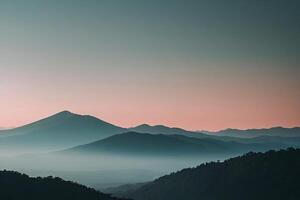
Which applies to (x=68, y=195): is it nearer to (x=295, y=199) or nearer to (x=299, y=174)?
(x=295, y=199)

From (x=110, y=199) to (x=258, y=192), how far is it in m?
76.1

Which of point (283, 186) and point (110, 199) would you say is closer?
point (110, 199)

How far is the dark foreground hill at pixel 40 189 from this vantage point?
447 feet

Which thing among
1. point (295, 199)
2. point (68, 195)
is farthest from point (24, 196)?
point (295, 199)

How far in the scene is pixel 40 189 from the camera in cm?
14350

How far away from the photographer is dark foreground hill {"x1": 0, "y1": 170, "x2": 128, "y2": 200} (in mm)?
136375

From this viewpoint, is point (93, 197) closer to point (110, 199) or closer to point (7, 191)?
point (110, 199)

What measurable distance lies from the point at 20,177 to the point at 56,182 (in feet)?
37.4

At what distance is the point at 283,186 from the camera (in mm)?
→ 193625

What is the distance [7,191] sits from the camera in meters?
135

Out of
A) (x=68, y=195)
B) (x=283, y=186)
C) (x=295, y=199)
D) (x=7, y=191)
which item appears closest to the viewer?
(x=7, y=191)

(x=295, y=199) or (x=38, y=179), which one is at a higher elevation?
(x=38, y=179)

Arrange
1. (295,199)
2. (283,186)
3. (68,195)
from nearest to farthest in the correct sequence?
(68,195) < (295,199) < (283,186)

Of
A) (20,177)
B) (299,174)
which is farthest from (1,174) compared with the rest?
(299,174)
